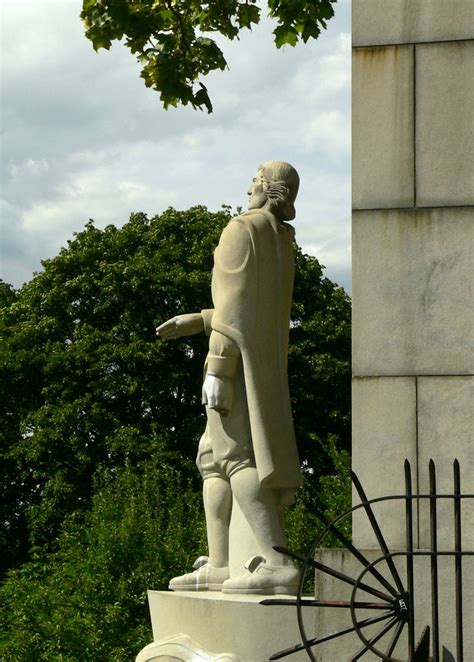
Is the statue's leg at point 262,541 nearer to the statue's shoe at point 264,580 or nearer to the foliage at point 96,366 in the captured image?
the statue's shoe at point 264,580

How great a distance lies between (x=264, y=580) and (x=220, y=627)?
0.38m

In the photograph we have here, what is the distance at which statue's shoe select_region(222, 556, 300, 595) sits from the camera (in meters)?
7.45

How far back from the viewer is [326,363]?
27.0m

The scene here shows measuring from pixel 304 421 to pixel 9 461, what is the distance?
6.55 m

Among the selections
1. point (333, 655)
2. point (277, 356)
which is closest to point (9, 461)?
point (277, 356)

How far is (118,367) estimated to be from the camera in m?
27.1

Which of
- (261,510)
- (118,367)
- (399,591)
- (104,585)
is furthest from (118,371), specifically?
(399,591)

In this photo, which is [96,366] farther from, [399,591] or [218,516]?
[399,591]

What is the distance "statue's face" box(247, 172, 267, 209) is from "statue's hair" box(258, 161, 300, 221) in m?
0.03

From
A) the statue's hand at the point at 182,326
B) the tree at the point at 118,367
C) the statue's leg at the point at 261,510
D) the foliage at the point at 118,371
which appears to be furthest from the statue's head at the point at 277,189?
the tree at the point at 118,367

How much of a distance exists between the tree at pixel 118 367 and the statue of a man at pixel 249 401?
55.5ft

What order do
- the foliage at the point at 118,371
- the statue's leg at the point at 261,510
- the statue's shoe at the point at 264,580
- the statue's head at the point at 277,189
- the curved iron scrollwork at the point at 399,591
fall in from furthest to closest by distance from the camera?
1. the foliage at the point at 118,371
2. the statue's head at the point at 277,189
3. the statue's leg at the point at 261,510
4. the statue's shoe at the point at 264,580
5. the curved iron scrollwork at the point at 399,591

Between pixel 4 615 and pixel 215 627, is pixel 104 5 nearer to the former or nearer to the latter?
pixel 215 627

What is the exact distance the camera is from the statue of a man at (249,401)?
772 cm
